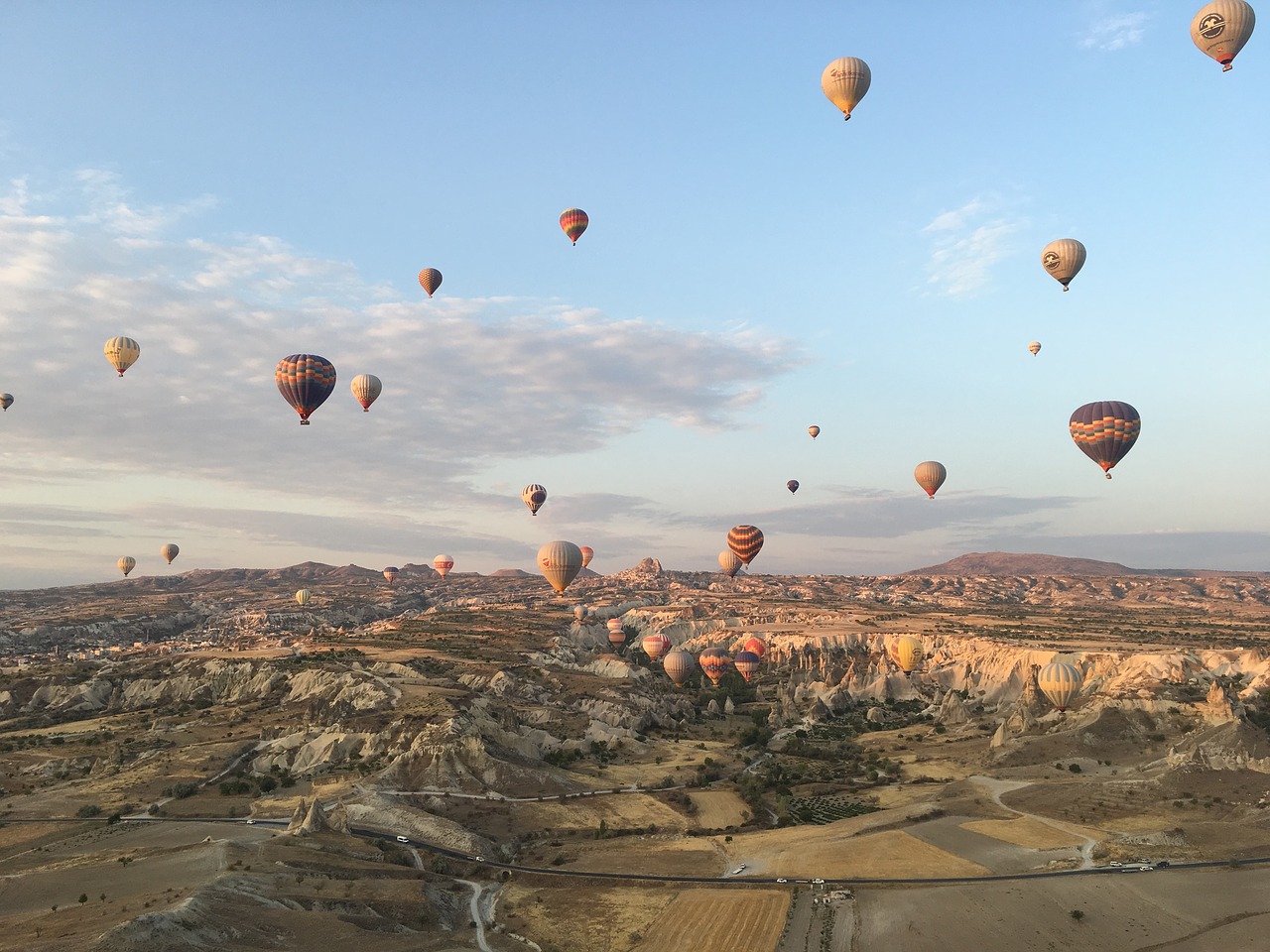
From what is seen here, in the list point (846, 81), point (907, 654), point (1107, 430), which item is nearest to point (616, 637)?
point (907, 654)

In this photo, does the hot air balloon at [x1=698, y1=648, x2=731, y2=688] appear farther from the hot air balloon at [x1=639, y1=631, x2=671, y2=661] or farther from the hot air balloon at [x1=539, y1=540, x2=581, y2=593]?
the hot air balloon at [x1=539, y1=540, x2=581, y2=593]

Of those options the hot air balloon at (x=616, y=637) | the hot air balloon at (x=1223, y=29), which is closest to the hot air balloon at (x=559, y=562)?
the hot air balloon at (x=616, y=637)

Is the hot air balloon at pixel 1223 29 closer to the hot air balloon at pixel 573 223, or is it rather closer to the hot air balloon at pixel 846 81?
the hot air balloon at pixel 846 81

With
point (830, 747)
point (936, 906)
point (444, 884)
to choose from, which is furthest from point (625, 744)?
point (936, 906)

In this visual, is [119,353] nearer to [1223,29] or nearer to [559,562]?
[559,562]

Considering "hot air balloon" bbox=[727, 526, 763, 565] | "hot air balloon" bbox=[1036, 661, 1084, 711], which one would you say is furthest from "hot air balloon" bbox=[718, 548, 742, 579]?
"hot air balloon" bbox=[1036, 661, 1084, 711]

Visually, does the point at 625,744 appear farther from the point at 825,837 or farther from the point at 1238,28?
the point at 1238,28

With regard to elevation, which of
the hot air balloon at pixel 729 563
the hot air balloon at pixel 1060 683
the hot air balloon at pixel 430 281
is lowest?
the hot air balloon at pixel 1060 683
